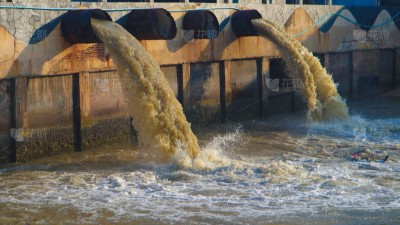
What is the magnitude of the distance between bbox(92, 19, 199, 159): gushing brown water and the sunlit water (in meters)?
0.47

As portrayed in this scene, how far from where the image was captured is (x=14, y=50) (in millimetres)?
14047

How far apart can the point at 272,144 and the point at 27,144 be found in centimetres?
521

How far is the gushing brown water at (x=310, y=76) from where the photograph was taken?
18812mm

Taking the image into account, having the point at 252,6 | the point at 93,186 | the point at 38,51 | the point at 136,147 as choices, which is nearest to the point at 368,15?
the point at 252,6

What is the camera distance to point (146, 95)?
1429 centimetres

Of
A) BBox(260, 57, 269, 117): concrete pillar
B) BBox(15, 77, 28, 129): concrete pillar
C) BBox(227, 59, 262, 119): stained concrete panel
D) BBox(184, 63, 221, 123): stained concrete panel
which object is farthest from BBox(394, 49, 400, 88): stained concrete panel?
BBox(15, 77, 28, 129): concrete pillar

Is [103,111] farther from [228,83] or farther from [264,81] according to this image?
[264,81]

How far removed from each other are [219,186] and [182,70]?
6120 millimetres

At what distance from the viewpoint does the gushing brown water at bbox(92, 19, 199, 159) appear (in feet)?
46.0

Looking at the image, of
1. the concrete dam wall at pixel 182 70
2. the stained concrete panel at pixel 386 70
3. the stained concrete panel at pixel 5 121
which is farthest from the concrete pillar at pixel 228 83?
the stained concrete panel at pixel 386 70

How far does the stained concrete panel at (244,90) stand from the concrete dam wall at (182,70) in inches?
1.0

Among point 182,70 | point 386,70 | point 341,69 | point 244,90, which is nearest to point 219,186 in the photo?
point 182,70

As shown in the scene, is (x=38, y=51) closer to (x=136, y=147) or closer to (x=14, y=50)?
(x=14, y=50)

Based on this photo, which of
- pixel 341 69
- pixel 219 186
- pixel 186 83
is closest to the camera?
pixel 219 186
